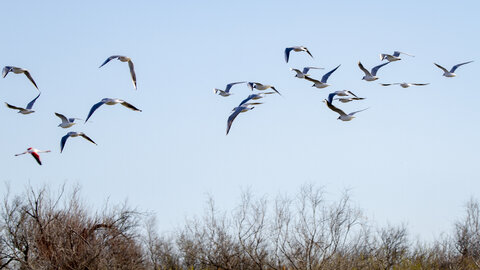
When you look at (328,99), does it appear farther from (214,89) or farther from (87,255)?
(87,255)

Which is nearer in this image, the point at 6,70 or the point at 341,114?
the point at 6,70

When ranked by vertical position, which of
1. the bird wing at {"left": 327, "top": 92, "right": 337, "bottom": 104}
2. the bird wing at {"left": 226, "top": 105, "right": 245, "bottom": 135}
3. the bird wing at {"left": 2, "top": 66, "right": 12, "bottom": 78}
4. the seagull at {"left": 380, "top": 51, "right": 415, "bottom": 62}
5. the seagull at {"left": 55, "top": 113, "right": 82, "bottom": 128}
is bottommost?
the bird wing at {"left": 226, "top": 105, "right": 245, "bottom": 135}

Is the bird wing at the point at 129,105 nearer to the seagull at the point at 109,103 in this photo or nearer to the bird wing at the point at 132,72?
the seagull at the point at 109,103

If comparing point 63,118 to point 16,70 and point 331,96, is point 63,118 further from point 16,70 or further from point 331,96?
point 331,96

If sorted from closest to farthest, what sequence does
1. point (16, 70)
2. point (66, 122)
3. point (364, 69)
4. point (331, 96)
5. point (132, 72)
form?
point (66, 122) < point (16, 70) < point (132, 72) < point (331, 96) < point (364, 69)

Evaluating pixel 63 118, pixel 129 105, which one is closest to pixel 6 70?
pixel 63 118

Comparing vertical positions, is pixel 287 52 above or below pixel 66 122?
above

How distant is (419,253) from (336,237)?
36.2 ft

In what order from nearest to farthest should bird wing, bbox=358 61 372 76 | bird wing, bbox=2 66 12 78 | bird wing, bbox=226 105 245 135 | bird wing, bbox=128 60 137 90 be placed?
bird wing, bbox=226 105 245 135 → bird wing, bbox=2 66 12 78 → bird wing, bbox=128 60 137 90 → bird wing, bbox=358 61 372 76

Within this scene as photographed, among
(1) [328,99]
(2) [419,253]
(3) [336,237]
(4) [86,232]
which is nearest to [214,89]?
(1) [328,99]

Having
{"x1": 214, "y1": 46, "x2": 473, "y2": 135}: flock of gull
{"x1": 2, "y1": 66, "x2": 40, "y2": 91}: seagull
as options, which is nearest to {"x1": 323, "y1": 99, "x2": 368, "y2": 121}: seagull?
{"x1": 214, "y1": 46, "x2": 473, "y2": 135}: flock of gull

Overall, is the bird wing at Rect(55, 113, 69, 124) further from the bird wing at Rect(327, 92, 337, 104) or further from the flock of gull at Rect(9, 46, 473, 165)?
the bird wing at Rect(327, 92, 337, 104)

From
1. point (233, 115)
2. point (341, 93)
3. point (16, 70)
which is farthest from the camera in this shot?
point (341, 93)

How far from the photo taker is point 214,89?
1566 centimetres
